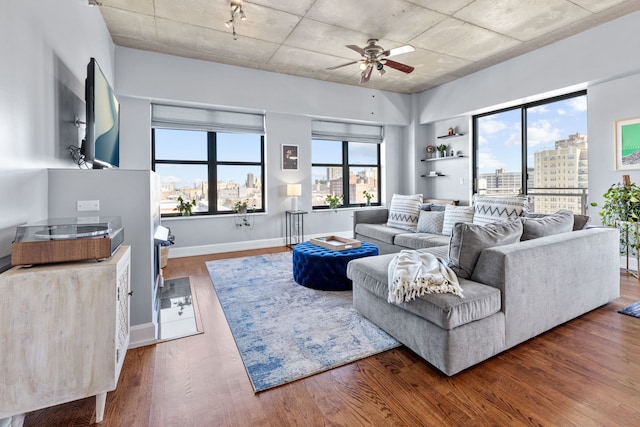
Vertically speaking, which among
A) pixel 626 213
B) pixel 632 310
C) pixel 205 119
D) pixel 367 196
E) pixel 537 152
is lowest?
pixel 632 310

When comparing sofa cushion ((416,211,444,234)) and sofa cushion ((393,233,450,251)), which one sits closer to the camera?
sofa cushion ((393,233,450,251))

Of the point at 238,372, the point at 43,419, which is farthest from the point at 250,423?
the point at 43,419

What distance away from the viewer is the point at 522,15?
146 inches

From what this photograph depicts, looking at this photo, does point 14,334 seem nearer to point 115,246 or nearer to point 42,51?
point 115,246

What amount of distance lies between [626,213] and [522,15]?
2681 millimetres

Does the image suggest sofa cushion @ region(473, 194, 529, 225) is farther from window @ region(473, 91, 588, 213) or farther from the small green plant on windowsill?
the small green plant on windowsill

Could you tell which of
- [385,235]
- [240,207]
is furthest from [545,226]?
[240,207]

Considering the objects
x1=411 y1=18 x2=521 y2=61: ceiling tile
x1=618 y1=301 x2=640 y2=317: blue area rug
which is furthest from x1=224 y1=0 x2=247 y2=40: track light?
x1=618 y1=301 x2=640 y2=317: blue area rug

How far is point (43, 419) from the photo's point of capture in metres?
1.55

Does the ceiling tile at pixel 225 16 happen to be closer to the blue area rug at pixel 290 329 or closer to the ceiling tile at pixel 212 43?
the ceiling tile at pixel 212 43

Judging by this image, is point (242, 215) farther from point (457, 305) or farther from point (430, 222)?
point (457, 305)

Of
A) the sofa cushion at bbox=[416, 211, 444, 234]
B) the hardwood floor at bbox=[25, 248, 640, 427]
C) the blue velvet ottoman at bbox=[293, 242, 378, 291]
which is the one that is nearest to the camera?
the hardwood floor at bbox=[25, 248, 640, 427]

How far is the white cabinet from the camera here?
1.32 meters

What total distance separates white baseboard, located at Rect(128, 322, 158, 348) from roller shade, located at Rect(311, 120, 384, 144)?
4742 millimetres
